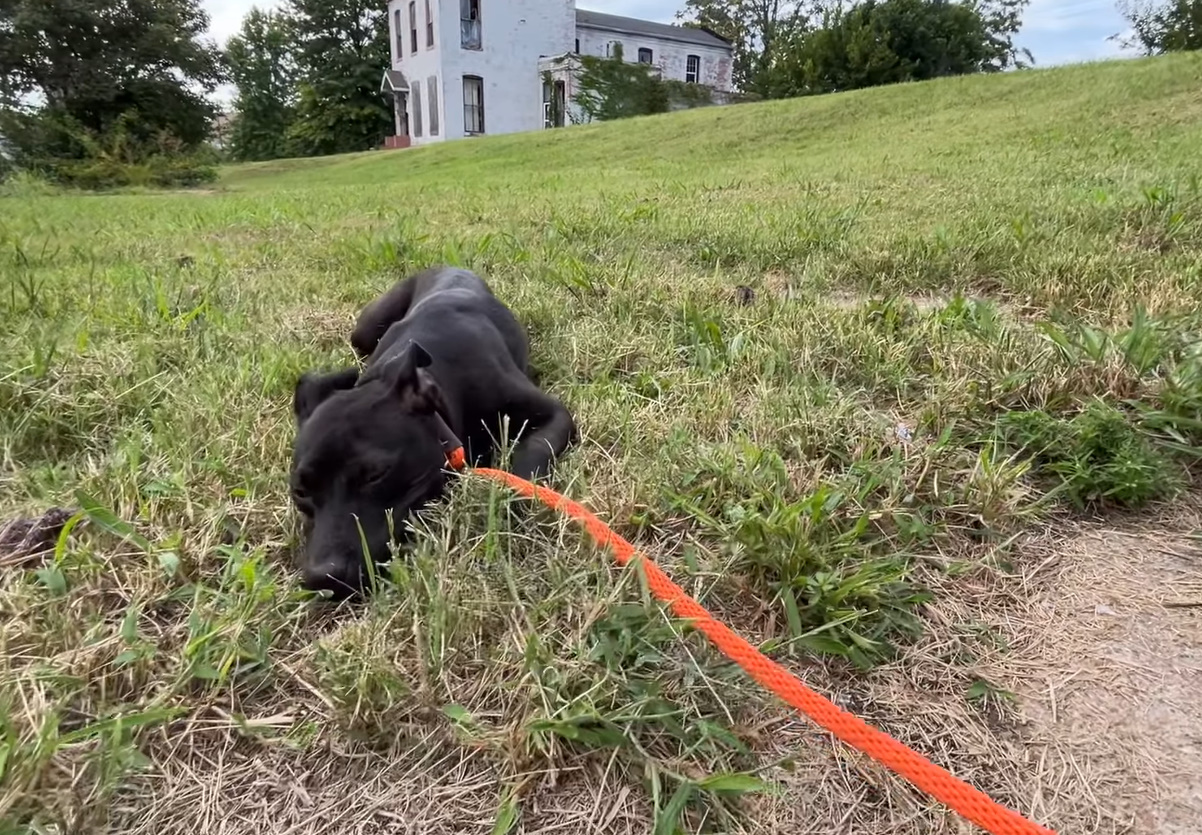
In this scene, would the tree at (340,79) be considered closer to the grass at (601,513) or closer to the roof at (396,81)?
the roof at (396,81)

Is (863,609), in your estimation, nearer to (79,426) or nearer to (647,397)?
(647,397)

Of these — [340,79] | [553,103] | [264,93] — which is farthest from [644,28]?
[264,93]

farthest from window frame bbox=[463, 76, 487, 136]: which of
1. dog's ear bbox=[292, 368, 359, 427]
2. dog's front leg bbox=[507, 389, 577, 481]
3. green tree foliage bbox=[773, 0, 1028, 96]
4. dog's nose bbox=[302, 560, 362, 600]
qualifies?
dog's nose bbox=[302, 560, 362, 600]

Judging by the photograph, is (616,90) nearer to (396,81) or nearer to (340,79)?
(396,81)

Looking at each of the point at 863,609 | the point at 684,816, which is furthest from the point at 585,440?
the point at 684,816

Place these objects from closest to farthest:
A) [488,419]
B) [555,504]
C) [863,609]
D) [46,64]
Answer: [863,609], [555,504], [488,419], [46,64]

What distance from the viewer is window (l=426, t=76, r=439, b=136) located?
34812mm

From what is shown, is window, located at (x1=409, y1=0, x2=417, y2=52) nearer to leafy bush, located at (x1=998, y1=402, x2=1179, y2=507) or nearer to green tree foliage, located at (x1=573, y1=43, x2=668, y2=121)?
green tree foliage, located at (x1=573, y1=43, x2=668, y2=121)

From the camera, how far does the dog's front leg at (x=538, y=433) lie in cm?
247

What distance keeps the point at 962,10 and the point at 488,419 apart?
139ft

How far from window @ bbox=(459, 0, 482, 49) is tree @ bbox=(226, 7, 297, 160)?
53.2 feet

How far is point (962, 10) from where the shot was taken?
3641cm

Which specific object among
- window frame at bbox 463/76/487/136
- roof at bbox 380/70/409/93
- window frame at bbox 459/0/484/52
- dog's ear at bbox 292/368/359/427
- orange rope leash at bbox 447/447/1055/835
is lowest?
orange rope leash at bbox 447/447/1055/835

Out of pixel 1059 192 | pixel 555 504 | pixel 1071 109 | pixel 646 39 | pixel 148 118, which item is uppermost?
pixel 646 39
